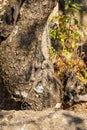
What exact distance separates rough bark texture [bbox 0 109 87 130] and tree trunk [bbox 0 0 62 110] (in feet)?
3.74

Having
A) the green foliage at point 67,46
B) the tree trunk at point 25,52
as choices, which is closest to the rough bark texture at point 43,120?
the tree trunk at point 25,52

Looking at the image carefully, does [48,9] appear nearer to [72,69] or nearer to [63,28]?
[63,28]

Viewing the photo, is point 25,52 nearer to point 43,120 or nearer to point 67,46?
point 43,120

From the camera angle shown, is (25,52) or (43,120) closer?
(43,120)

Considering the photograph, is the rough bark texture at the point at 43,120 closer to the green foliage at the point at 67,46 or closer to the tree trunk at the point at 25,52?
the tree trunk at the point at 25,52

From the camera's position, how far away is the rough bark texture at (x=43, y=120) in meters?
3.58

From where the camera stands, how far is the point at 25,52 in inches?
192

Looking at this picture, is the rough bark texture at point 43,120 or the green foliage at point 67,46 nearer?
the rough bark texture at point 43,120

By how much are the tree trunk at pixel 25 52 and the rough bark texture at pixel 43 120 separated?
114 cm

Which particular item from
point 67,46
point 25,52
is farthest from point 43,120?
point 67,46

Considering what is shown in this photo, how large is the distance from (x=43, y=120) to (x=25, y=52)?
1438 mm

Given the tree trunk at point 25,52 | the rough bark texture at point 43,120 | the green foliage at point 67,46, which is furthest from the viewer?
the green foliage at point 67,46

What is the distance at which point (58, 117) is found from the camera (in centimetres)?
375

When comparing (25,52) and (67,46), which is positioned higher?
(25,52)
